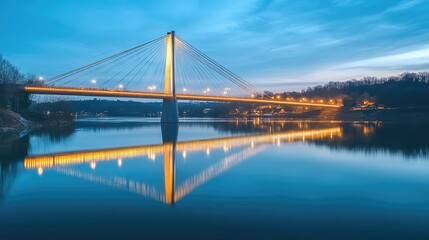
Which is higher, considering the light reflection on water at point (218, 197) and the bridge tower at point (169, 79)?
the bridge tower at point (169, 79)

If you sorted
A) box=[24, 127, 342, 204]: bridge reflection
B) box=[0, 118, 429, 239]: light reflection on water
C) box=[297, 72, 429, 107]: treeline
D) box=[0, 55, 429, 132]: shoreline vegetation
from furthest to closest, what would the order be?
box=[297, 72, 429, 107]: treeline
box=[0, 55, 429, 132]: shoreline vegetation
box=[24, 127, 342, 204]: bridge reflection
box=[0, 118, 429, 239]: light reflection on water

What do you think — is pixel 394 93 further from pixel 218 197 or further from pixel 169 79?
pixel 218 197

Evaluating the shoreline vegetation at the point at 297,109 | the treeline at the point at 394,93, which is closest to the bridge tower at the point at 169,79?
the shoreline vegetation at the point at 297,109

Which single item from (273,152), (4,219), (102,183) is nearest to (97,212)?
(4,219)

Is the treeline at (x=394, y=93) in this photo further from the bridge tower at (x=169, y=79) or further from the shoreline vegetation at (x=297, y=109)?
the bridge tower at (x=169, y=79)

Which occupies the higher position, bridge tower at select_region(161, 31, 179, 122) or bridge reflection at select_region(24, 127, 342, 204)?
bridge tower at select_region(161, 31, 179, 122)

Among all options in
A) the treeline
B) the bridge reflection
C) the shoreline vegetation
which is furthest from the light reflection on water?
the treeline

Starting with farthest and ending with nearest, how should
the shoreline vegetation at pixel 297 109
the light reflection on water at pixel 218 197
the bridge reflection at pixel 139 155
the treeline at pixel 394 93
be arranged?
the treeline at pixel 394 93, the shoreline vegetation at pixel 297 109, the bridge reflection at pixel 139 155, the light reflection on water at pixel 218 197

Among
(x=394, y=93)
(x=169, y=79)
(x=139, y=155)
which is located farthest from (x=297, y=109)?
(x=139, y=155)

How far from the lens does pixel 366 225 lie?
518 centimetres

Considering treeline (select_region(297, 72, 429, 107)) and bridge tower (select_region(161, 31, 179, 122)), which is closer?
bridge tower (select_region(161, 31, 179, 122))

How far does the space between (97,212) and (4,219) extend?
136cm

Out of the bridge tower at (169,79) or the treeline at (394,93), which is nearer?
the bridge tower at (169,79)

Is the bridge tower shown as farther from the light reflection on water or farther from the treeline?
the treeline
